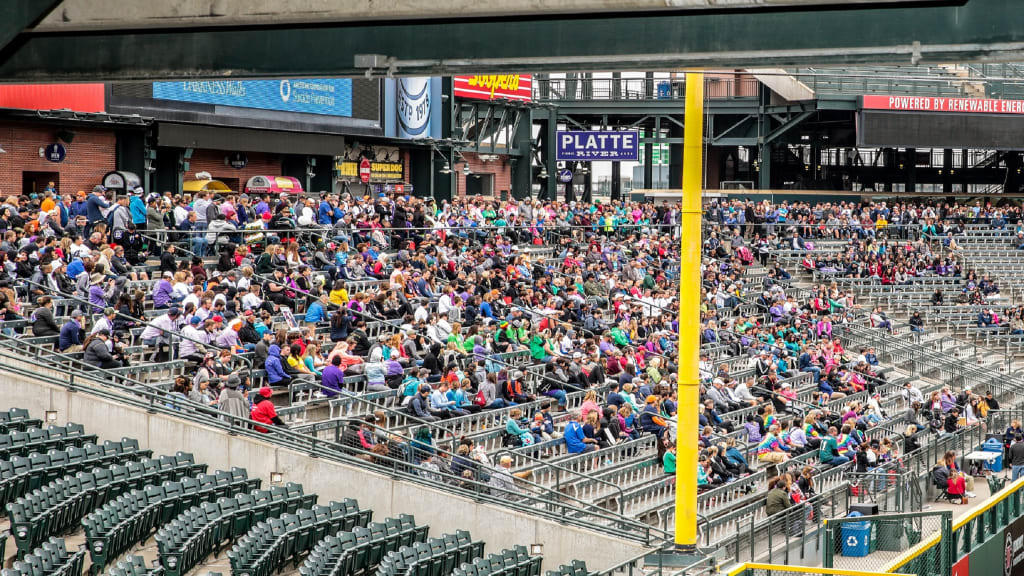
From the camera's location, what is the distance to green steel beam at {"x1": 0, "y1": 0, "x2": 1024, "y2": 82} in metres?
3.23

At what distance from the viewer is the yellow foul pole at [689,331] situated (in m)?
10.9

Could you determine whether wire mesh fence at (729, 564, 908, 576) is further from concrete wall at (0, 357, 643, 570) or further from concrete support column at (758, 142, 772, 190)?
concrete support column at (758, 142, 772, 190)

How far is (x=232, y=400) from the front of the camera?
49.6 ft

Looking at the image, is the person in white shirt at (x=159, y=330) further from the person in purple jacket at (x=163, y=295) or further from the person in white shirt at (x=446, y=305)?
the person in white shirt at (x=446, y=305)

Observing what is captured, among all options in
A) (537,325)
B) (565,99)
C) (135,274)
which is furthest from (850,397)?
(565,99)

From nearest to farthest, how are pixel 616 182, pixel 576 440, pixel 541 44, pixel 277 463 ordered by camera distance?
pixel 541 44 → pixel 277 463 → pixel 576 440 → pixel 616 182

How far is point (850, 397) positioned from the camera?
25188 mm

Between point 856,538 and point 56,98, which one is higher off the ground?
point 56,98

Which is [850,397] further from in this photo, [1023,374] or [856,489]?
[1023,374]

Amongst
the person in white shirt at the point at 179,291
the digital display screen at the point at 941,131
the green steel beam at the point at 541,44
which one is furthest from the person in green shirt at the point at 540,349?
the digital display screen at the point at 941,131

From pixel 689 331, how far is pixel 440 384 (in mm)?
6562

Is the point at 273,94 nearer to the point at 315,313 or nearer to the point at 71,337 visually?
the point at 315,313

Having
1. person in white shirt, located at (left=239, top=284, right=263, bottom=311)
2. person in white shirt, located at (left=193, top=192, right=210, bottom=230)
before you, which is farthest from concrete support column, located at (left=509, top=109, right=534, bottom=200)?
person in white shirt, located at (left=239, top=284, right=263, bottom=311)

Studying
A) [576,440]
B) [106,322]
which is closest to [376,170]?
[576,440]
